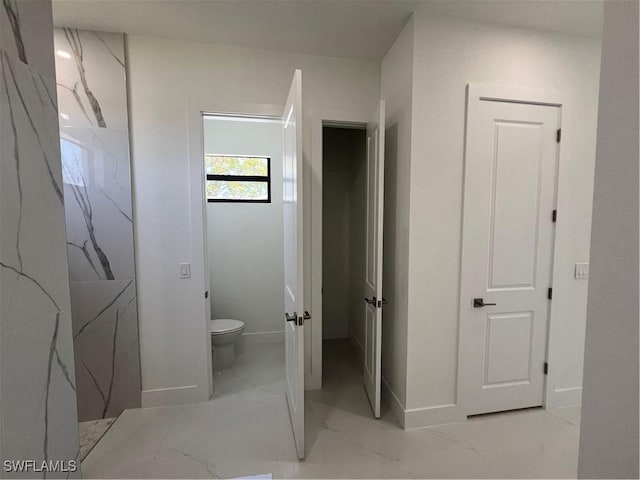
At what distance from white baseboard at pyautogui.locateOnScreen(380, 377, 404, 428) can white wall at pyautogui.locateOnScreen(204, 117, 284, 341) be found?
4.85 ft

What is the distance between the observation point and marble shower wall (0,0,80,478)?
81 cm

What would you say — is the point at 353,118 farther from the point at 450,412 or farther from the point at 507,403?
the point at 507,403

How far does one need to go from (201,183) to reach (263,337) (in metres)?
2.02

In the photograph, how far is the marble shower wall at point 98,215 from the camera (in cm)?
199

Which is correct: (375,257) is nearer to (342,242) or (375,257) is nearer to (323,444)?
(323,444)

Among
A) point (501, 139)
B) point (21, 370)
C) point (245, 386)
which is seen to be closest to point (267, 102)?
point (501, 139)

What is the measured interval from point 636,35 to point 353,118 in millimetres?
1976

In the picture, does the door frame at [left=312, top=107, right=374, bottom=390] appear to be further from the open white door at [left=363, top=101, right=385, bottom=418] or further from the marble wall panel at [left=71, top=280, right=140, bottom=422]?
the marble wall panel at [left=71, top=280, right=140, bottom=422]

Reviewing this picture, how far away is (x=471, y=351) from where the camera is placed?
6.67ft

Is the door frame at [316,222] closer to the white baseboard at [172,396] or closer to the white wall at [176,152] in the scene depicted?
the white wall at [176,152]

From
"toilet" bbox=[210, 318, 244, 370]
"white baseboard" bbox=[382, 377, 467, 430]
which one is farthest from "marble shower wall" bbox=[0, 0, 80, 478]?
"white baseboard" bbox=[382, 377, 467, 430]

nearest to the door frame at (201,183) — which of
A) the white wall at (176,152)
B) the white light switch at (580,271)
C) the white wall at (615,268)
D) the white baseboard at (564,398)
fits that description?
the white wall at (176,152)

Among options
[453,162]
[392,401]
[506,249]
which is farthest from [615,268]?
[392,401]

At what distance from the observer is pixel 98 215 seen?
205 centimetres
